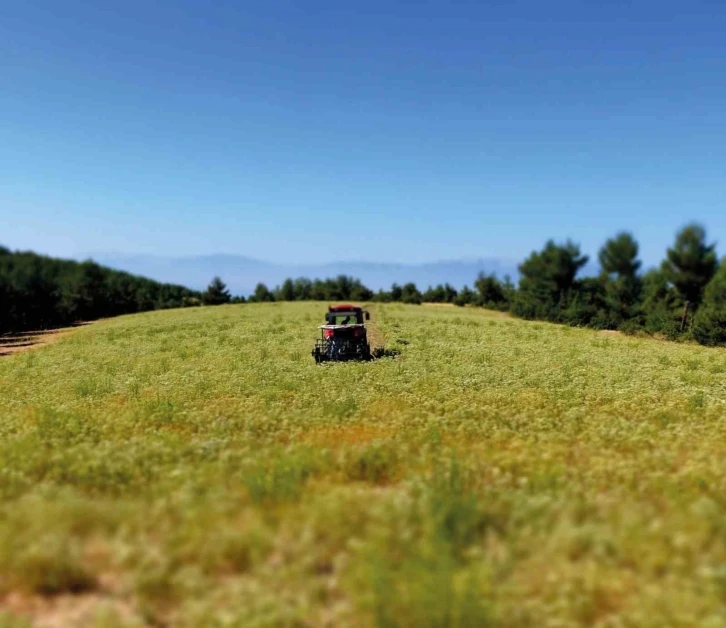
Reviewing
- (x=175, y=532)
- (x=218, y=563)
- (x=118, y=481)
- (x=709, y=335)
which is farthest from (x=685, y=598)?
(x=709, y=335)

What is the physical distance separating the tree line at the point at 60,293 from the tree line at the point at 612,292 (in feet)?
56.0

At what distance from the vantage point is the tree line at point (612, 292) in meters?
47.5

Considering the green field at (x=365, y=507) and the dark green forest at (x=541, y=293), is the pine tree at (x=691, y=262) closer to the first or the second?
the dark green forest at (x=541, y=293)

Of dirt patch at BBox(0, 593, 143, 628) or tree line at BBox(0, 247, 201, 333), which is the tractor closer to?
dirt patch at BBox(0, 593, 143, 628)

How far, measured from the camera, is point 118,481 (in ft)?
27.5

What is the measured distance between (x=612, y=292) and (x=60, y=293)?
74072mm

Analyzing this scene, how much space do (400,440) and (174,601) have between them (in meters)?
6.07

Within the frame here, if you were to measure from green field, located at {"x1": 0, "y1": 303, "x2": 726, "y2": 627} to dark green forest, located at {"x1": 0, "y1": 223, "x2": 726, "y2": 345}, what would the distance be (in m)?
35.7

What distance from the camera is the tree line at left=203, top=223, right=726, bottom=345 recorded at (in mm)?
47531

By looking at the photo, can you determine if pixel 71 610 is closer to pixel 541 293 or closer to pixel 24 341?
pixel 24 341

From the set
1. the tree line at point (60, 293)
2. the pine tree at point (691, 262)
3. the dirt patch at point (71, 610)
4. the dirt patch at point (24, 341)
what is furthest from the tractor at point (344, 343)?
the tree line at point (60, 293)

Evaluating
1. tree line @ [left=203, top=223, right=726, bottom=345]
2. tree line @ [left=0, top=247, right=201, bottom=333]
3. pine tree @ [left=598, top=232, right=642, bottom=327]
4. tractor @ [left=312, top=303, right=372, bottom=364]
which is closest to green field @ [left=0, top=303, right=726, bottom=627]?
tractor @ [left=312, top=303, right=372, bottom=364]

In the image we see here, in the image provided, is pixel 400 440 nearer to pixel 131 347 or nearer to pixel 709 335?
pixel 131 347

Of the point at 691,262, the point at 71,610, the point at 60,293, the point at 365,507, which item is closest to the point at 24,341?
the point at 60,293
